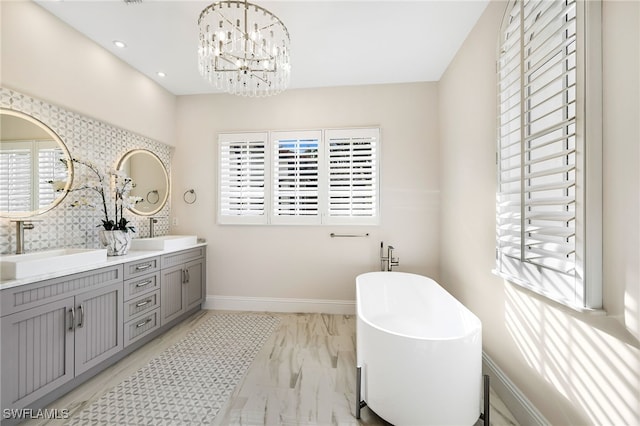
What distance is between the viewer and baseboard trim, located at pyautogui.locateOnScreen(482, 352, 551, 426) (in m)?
1.52

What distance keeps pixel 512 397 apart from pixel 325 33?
3.06 metres

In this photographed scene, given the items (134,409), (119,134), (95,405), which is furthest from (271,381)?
(119,134)

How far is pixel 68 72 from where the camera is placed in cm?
223

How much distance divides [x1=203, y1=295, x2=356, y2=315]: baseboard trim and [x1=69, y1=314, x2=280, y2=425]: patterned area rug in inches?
20.2

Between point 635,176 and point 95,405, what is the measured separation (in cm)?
312

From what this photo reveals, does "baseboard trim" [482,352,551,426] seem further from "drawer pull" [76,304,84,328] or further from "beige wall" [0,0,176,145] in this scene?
"beige wall" [0,0,176,145]

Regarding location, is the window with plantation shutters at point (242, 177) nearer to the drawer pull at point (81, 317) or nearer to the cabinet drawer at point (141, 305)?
the cabinet drawer at point (141, 305)

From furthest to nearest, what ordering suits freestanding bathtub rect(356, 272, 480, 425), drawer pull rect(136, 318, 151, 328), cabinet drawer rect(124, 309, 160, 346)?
drawer pull rect(136, 318, 151, 328) < cabinet drawer rect(124, 309, 160, 346) < freestanding bathtub rect(356, 272, 480, 425)

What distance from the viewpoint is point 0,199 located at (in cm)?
188

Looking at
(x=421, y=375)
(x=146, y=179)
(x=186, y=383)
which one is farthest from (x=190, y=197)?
(x=421, y=375)

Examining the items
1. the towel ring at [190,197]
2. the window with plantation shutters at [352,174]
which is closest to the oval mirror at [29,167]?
the towel ring at [190,197]

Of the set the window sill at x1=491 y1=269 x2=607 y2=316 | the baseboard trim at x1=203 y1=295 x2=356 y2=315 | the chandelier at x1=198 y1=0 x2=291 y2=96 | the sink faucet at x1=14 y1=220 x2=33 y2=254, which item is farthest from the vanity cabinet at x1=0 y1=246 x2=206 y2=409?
the window sill at x1=491 y1=269 x2=607 y2=316

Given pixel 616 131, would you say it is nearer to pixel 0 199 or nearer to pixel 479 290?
pixel 479 290

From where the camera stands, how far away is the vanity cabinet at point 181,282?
2773mm
